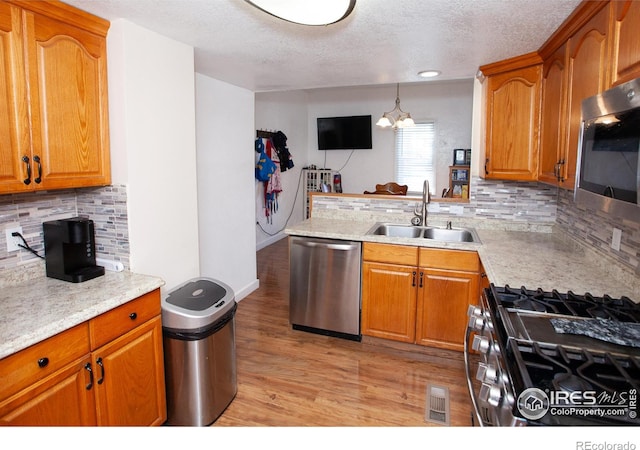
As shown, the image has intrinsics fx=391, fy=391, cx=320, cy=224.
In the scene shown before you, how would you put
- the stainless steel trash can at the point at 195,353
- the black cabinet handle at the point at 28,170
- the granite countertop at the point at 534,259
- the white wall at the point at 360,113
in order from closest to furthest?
1. the black cabinet handle at the point at 28,170
2. the granite countertop at the point at 534,259
3. the stainless steel trash can at the point at 195,353
4. the white wall at the point at 360,113

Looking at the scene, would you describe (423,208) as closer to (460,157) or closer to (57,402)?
(57,402)

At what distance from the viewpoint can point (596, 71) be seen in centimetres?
161

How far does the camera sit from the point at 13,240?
1.89 metres

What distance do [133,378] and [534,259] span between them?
2169mm

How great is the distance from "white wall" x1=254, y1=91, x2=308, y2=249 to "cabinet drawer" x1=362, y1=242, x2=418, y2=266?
3244 mm

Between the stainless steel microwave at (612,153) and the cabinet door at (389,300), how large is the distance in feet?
4.85

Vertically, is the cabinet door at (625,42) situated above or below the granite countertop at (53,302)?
above

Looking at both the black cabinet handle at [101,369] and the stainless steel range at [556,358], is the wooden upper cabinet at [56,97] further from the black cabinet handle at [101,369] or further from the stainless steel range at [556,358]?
the stainless steel range at [556,358]

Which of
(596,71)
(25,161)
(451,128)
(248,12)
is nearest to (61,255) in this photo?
(25,161)

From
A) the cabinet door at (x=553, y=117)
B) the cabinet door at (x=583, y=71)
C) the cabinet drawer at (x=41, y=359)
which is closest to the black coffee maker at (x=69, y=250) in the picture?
the cabinet drawer at (x=41, y=359)

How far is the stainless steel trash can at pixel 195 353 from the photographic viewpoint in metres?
1.97

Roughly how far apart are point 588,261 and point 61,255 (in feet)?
8.96

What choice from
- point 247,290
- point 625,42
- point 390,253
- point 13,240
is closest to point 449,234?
point 390,253

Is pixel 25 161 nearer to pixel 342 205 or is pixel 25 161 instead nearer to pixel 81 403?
pixel 81 403
